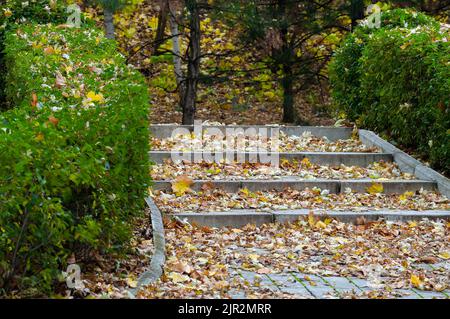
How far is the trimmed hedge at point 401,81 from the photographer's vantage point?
9.04 m

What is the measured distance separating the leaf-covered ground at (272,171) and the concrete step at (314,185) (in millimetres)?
219

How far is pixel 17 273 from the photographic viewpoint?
4.66m

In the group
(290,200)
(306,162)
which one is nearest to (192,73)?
(306,162)

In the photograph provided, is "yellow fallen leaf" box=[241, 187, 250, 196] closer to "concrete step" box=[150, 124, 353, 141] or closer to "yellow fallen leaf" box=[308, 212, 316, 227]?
"yellow fallen leaf" box=[308, 212, 316, 227]

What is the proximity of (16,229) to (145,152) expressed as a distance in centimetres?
228

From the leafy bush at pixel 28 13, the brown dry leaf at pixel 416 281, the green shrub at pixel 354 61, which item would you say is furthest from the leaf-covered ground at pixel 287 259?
the leafy bush at pixel 28 13

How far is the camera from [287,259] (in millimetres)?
6559

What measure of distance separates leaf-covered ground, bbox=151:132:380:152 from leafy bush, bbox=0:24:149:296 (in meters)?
2.42

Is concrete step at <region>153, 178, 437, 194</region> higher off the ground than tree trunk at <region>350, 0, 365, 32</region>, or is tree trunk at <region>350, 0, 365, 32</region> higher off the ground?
tree trunk at <region>350, 0, 365, 32</region>

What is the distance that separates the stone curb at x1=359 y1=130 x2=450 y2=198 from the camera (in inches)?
341

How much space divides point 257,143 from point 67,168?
5586 mm

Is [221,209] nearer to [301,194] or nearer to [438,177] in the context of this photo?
[301,194]

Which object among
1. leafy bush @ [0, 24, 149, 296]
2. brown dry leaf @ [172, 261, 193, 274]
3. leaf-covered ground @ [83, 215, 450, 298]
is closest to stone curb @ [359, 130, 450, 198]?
leaf-covered ground @ [83, 215, 450, 298]
